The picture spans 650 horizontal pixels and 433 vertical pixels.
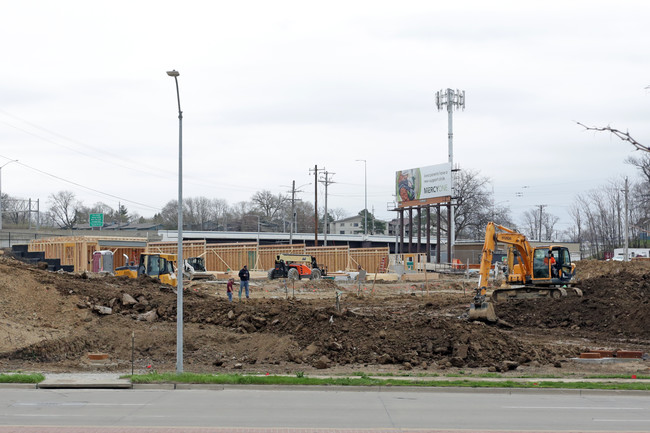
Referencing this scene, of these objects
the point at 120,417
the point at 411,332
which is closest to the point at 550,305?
the point at 411,332

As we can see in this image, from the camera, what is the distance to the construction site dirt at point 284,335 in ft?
68.3

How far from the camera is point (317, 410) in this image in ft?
45.6

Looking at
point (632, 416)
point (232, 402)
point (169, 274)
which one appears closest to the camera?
point (632, 416)

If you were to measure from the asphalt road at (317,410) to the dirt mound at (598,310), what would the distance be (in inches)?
482

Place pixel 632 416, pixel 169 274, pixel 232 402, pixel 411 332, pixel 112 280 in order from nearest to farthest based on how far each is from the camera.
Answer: pixel 632 416
pixel 232 402
pixel 411 332
pixel 112 280
pixel 169 274

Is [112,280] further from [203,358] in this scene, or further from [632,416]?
[632,416]

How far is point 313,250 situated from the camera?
68.0 meters

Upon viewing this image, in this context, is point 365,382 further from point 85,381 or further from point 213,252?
point 213,252

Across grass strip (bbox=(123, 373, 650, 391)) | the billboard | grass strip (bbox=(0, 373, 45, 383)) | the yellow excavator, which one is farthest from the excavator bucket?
the billboard

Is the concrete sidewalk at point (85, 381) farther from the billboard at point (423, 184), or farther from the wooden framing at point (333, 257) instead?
the billboard at point (423, 184)

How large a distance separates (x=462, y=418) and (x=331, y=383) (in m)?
4.91

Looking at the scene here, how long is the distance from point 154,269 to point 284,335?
20.2 meters

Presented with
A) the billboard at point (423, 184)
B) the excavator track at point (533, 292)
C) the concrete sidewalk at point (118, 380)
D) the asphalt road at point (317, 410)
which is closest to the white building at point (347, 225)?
the billboard at point (423, 184)

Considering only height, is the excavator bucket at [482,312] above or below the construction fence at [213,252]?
below
